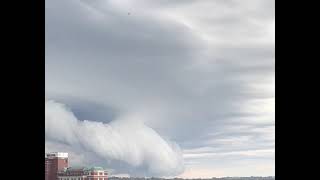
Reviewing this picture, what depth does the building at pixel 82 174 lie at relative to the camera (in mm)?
10495

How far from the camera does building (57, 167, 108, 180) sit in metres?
10.5

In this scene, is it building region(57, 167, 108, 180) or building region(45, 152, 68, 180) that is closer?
building region(45, 152, 68, 180)

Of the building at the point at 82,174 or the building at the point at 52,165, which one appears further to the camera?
the building at the point at 82,174

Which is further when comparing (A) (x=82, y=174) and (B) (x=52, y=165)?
(A) (x=82, y=174)

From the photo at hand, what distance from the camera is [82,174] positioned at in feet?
36.2
